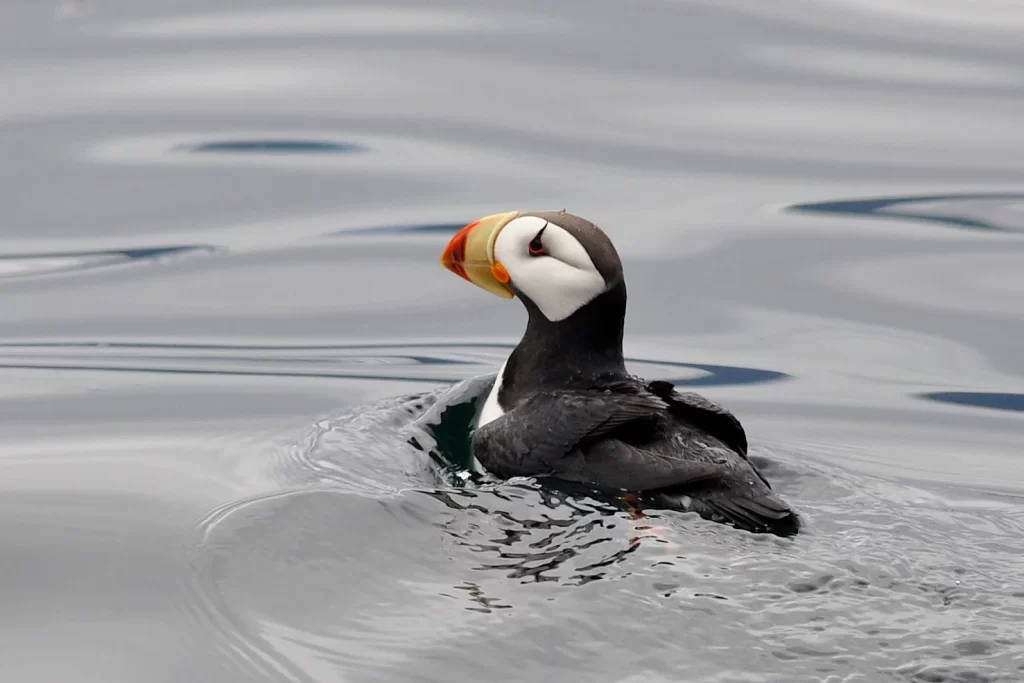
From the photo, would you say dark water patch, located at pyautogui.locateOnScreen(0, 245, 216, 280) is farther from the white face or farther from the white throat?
the white face

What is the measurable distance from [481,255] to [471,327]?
2.58 meters

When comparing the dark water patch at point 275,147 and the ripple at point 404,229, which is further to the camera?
the dark water patch at point 275,147

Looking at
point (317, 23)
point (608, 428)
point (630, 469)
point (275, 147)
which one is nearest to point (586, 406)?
point (608, 428)

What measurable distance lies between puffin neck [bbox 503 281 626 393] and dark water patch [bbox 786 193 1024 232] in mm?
4274

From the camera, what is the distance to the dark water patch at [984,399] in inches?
286

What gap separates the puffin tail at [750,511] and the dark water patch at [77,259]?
5.03 metres

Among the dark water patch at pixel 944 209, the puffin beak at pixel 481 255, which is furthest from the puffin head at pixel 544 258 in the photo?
the dark water patch at pixel 944 209

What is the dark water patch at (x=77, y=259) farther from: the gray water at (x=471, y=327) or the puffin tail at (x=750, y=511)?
the puffin tail at (x=750, y=511)

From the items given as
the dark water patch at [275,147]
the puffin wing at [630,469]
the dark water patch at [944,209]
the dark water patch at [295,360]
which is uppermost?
the dark water patch at [275,147]

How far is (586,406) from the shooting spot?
5.18 metres

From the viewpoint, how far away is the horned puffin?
16.1 feet

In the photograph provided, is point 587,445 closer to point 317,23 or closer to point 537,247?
point 537,247

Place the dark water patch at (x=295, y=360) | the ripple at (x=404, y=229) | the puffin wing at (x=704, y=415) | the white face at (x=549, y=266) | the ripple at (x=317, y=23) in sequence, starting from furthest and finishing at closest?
1. the ripple at (x=317, y=23)
2. the ripple at (x=404, y=229)
3. the dark water patch at (x=295, y=360)
4. the white face at (x=549, y=266)
5. the puffin wing at (x=704, y=415)

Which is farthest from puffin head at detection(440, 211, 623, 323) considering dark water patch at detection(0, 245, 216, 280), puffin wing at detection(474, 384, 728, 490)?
dark water patch at detection(0, 245, 216, 280)
